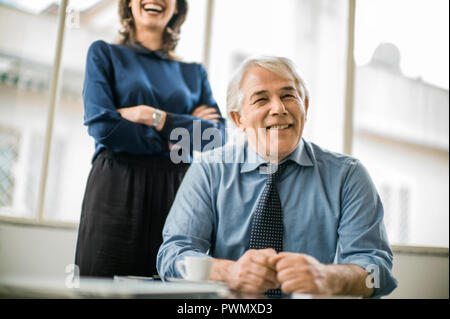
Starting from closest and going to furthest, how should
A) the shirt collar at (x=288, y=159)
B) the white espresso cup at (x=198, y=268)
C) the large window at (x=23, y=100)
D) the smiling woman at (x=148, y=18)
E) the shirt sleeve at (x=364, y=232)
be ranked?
the white espresso cup at (x=198, y=268) < the shirt sleeve at (x=364, y=232) < the shirt collar at (x=288, y=159) < the smiling woman at (x=148, y=18) < the large window at (x=23, y=100)

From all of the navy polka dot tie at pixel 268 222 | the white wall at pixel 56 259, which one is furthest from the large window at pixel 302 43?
the navy polka dot tie at pixel 268 222

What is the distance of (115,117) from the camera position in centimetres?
166

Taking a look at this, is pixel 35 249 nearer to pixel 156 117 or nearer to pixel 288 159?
pixel 156 117

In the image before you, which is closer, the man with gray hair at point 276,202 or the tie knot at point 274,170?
the man with gray hair at point 276,202

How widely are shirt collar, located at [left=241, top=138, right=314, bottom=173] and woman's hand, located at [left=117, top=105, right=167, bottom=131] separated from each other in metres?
0.47

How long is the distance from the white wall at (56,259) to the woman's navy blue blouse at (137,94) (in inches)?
41.9

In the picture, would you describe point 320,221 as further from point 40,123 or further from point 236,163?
point 40,123

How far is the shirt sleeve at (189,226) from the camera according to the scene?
3.80ft

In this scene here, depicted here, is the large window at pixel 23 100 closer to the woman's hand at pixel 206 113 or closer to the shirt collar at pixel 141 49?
the shirt collar at pixel 141 49

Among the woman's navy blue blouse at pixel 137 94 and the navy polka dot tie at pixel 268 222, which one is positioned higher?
the woman's navy blue blouse at pixel 137 94

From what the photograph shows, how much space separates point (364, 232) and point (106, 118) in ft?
3.25

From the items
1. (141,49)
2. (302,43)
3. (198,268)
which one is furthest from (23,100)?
(198,268)

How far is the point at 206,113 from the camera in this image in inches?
73.5

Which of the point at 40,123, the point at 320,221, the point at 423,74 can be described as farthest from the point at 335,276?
the point at 423,74
